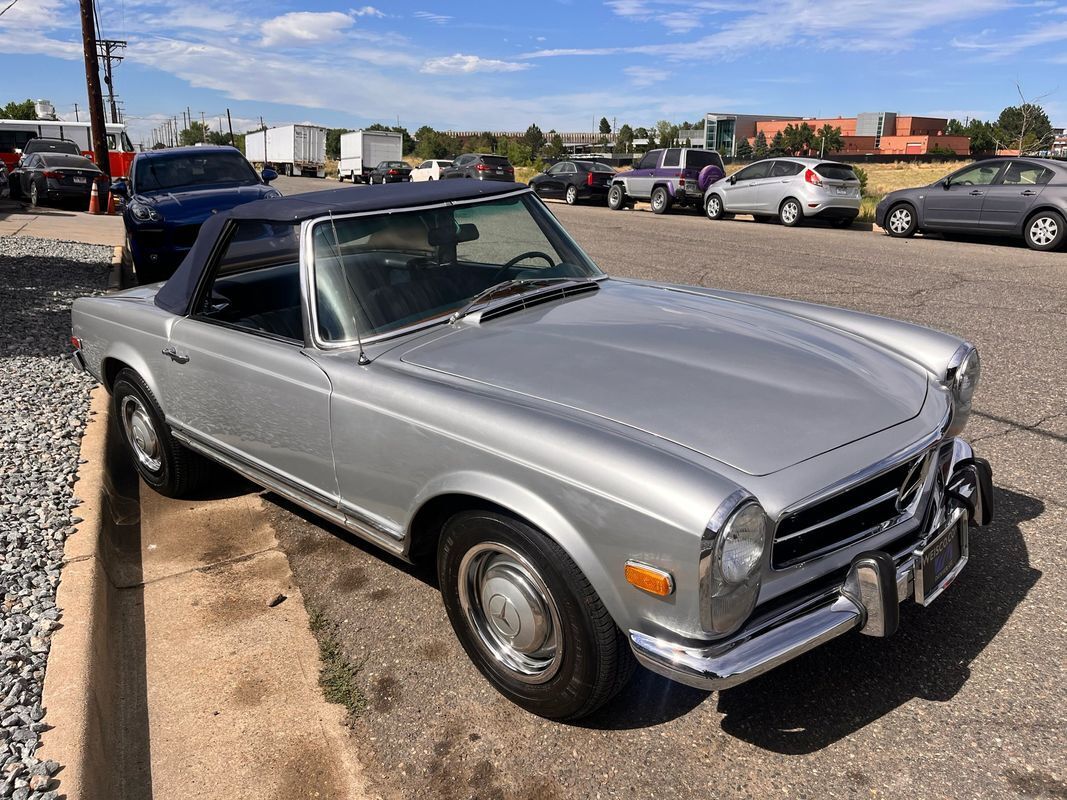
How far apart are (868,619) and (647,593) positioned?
661 millimetres

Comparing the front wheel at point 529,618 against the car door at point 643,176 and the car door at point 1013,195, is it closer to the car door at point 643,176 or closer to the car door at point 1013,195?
the car door at point 1013,195

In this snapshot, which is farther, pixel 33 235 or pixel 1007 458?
pixel 33 235

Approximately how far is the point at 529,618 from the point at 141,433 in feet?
9.43

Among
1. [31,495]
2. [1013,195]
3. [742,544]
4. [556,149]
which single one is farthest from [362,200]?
[556,149]

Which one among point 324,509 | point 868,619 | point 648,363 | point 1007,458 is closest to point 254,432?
point 324,509

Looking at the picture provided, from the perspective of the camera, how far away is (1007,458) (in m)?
4.45

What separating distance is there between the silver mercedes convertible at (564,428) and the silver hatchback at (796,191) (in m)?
15.1

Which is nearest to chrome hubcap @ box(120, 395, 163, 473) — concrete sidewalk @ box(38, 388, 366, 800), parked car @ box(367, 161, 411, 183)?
concrete sidewalk @ box(38, 388, 366, 800)

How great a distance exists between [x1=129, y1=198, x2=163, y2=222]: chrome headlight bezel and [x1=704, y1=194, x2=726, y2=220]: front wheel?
14.1 m

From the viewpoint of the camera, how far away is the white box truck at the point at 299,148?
5078 cm

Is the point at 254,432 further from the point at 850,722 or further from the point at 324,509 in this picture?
the point at 850,722

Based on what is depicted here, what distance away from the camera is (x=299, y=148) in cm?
5122

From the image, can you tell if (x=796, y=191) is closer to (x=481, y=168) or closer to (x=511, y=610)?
(x=481, y=168)

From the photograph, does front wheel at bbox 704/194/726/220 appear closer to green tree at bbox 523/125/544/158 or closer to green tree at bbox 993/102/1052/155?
green tree at bbox 993/102/1052/155
